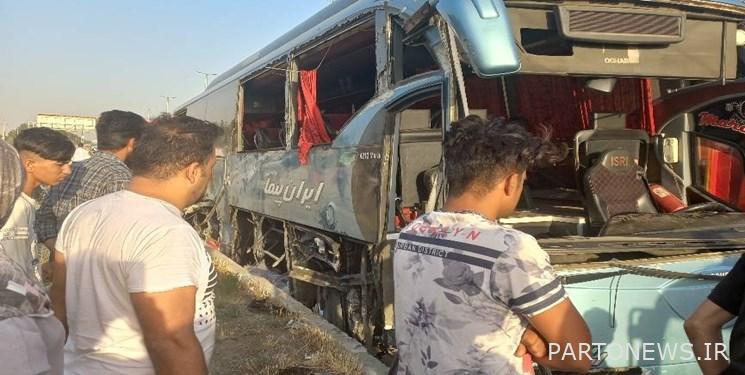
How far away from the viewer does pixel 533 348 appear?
5.35 feet

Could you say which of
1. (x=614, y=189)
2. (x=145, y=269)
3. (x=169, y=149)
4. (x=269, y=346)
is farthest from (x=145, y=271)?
(x=614, y=189)

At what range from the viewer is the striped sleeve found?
5.04ft

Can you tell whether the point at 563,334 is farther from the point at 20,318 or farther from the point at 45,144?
the point at 45,144

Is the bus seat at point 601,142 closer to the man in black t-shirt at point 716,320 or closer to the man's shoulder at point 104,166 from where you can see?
the man in black t-shirt at point 716,320

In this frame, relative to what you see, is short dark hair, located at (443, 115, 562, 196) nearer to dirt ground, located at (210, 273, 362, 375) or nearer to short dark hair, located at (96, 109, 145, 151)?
short dark hair, located at (96, 109, 145, 151)

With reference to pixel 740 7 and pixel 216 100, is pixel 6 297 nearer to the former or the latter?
pixel 740 7

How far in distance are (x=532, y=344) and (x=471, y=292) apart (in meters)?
0.22

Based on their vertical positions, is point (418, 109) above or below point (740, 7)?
below

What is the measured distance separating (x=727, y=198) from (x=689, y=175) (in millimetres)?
482

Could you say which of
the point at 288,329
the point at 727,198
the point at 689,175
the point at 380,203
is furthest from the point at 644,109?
the point at 288,329

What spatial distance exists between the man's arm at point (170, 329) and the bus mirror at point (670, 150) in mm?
5425

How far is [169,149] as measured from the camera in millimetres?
1953

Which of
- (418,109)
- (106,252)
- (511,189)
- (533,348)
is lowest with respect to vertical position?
(533,348)

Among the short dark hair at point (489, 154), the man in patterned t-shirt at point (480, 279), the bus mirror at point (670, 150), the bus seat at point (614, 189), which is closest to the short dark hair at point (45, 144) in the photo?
the man in patterned t-shirt at point (480, 279)
